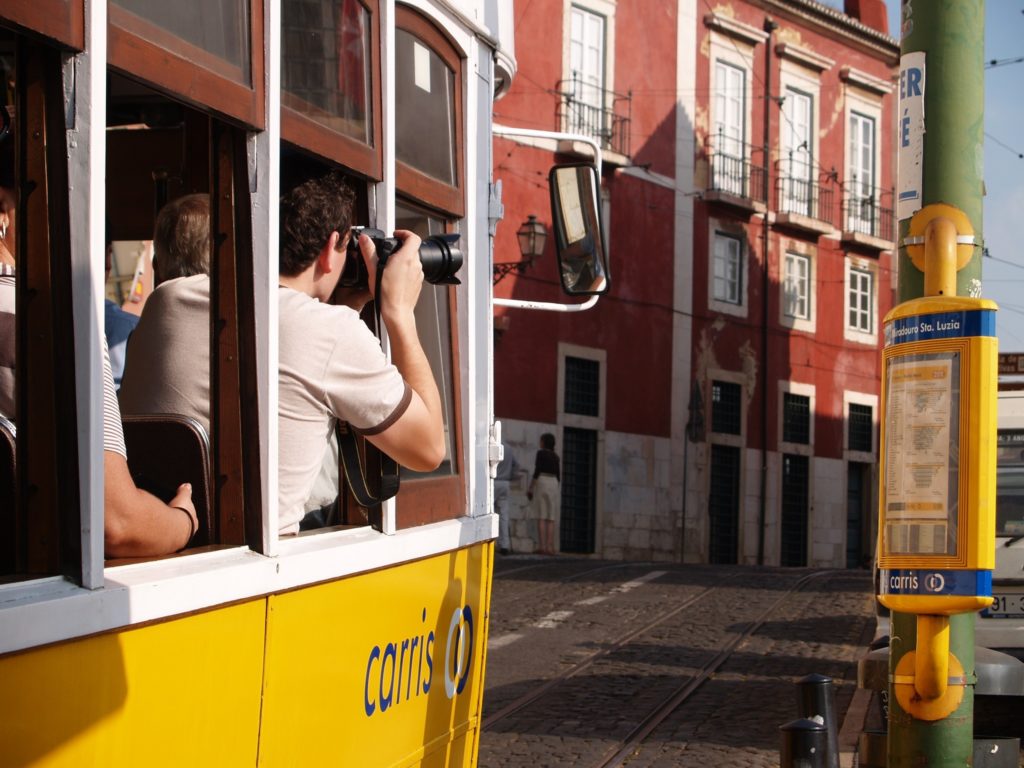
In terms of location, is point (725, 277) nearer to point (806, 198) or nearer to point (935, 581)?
point (806, 198)

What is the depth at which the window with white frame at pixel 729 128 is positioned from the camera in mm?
31047

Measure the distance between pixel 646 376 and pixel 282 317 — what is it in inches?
1033

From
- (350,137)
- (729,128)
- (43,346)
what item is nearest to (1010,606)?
(350,137)

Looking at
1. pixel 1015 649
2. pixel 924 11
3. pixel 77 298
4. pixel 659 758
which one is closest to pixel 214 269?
pixel 77 298

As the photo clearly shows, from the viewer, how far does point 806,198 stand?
109 feet

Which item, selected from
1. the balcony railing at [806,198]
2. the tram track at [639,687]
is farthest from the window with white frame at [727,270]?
the tram track at [639,687]

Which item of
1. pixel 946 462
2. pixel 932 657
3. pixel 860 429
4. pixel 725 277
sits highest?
pixel 725 277

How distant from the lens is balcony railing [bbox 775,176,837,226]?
32594 mm

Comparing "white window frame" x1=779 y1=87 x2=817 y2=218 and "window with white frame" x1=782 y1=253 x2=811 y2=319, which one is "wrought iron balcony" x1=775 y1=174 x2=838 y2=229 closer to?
"white window frame" x1=779 y1=87 x2=817 y2=218

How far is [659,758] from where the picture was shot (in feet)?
23.8

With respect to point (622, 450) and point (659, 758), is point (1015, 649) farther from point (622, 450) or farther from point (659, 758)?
point (622, 450)

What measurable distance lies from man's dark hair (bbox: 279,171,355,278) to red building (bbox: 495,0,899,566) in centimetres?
2070

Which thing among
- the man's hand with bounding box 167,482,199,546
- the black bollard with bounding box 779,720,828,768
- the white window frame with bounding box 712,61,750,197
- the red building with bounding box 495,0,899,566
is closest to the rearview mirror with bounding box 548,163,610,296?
the black bollard with bounding box 779,720,828,768

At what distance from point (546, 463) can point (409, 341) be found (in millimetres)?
19560
